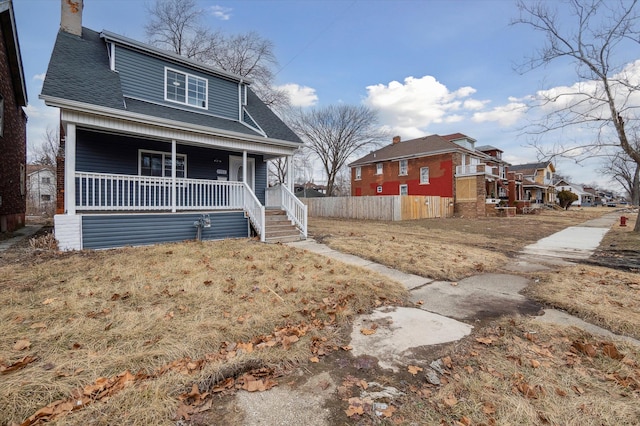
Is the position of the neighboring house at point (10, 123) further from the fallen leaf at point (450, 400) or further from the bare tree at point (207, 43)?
the fallen leaf at point (450, 400)

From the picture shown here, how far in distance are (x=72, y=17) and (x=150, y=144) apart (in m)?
5.41

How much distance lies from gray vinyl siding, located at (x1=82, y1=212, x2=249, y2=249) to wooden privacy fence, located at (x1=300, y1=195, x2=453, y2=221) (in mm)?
14059

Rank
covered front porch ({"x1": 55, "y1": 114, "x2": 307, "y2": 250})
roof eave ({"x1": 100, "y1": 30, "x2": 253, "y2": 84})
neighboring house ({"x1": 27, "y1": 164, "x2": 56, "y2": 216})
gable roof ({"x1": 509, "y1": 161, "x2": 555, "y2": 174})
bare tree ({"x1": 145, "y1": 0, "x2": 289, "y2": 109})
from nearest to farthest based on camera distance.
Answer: covered front porch ({"x1": 55, "y1": 114, "x2": 307, "y2": 250}) → roof eave ({"x1": 100, "y1": 30, "x2": 253, "y2": 84}) → bare tree ({"x1": 145, "y1": 0, "x2": 289, "y2": 109}) → neighboring house ({"x1": 27, "y1": 164, "x2": 56, "y2": 216}) → gable roof ({"x1": 509, "y1": 161, "x2": 555, "y2": 174})

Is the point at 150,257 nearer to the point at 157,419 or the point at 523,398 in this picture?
the point at 157,419

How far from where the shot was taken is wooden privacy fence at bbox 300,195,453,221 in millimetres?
21641

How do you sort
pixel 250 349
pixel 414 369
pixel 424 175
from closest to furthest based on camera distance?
pixel 414 369 → pixel 250 349 → pixel 424 175

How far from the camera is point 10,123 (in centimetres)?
1205

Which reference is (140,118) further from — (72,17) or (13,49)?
(13,49)

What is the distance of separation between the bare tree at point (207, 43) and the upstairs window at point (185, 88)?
13555mm

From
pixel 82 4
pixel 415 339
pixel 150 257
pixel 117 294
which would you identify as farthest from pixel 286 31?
pixel 415 339

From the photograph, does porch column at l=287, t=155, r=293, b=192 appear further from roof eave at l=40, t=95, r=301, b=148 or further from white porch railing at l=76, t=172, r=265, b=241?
white porch railing at l=76, t=172, r=265, b=241

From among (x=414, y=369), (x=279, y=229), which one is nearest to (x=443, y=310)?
(x=414, y=369)

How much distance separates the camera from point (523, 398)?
2.18 m

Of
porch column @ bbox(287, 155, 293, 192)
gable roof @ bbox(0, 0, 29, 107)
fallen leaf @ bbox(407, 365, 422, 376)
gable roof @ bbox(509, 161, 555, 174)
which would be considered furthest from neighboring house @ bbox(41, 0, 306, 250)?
gable roof @ bbox(509, 161, 555, 174)
